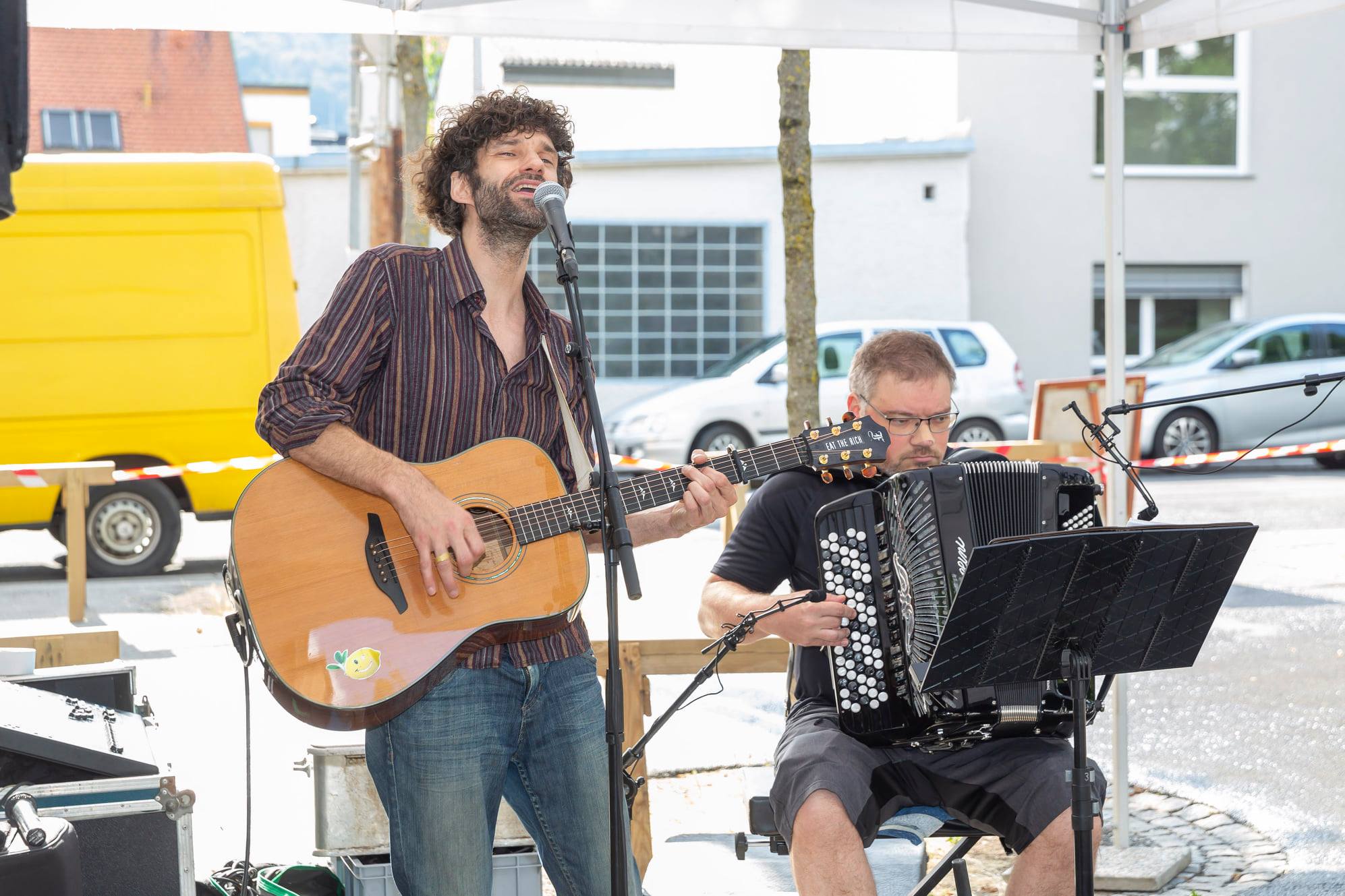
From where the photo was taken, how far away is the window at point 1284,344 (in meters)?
13.7

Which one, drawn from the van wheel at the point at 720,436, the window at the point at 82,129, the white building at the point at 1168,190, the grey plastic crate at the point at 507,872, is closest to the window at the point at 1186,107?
the white building at the point at 1168,190

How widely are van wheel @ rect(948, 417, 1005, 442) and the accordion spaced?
33.8 ft

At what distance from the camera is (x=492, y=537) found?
2.69 m

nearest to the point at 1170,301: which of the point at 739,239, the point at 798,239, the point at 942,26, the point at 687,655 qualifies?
the point at 739,239

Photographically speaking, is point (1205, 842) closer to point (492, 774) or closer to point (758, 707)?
point (758, 707)

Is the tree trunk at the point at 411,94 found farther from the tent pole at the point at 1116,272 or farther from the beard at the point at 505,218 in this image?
the beard at the point at 505,218

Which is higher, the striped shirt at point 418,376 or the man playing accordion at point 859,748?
the striped shirt at point 418,376

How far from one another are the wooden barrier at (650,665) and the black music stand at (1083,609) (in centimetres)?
117

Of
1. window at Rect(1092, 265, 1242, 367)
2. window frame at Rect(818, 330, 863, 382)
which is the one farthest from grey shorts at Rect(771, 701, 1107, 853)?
window at Rect(1092, 265, 1242, 367)

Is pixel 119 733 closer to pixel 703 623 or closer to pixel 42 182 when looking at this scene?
pixel 703 623

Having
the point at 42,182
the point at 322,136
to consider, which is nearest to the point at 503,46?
the point at 322,136

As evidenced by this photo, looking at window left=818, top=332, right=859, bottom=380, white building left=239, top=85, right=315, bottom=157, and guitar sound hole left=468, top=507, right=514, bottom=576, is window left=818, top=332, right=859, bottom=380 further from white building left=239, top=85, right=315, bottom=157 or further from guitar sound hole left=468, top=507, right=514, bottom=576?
white building left=239, top=85, right=315, bottom=157

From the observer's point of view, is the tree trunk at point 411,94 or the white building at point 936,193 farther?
the white building at point 936,193

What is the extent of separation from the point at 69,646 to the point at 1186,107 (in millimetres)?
16298
